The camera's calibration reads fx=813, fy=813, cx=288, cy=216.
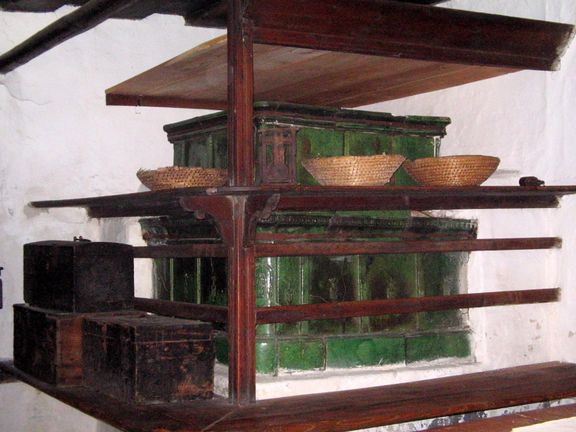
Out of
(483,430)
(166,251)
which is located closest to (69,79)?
(166,251)

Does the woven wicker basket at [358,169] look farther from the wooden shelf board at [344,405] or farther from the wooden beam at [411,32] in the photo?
the wooden shelf board at [344,405]

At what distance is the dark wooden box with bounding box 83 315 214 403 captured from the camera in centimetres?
275

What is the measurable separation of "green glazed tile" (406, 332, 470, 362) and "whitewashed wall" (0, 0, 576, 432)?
7 centimetres

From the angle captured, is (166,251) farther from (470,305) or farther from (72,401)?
(470,305)

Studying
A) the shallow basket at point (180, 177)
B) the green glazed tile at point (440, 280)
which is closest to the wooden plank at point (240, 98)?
the shallow basket at point (180, 177)

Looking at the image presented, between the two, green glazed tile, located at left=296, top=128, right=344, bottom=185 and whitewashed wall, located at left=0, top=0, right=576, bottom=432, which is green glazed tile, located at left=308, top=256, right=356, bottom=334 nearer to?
whitewashed wall, located at left=0, top=0, right=576, bottom=432

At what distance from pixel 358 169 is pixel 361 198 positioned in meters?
0.11

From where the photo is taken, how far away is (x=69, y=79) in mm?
3869

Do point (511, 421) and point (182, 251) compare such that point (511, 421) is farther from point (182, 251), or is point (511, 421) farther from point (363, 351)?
point (182, 251)

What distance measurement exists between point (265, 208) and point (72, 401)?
1032 millimetres

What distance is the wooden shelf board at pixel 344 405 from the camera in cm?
249

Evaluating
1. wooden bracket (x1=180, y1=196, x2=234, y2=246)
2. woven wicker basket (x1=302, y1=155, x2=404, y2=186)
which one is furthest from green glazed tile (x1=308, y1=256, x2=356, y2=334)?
wooden bracket (x1=180, y1=196, x2=234, y2=246)

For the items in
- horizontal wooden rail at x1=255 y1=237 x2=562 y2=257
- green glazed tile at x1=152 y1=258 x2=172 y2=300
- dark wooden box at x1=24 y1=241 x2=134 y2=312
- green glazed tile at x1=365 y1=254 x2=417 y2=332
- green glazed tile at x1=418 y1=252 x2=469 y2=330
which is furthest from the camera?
green glazed tile at x1=152 y1=258 x2=172 y2=300

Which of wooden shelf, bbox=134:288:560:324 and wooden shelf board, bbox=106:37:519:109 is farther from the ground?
wooden shelf board, bbox=106:37:519:109
